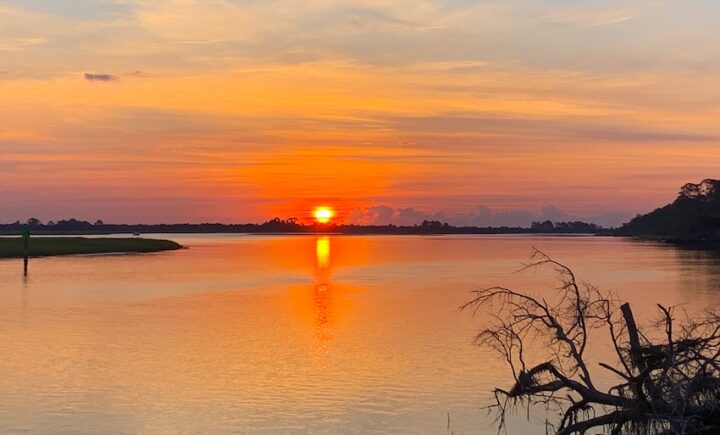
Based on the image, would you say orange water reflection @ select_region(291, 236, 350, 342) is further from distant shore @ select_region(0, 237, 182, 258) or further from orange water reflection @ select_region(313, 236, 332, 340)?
distant shore @ select_region(0, 237, 182, 258)

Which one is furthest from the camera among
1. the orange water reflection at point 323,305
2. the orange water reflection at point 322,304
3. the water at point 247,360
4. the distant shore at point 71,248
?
the distant shore at point 71,248

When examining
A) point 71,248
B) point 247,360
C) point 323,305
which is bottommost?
point 247,360

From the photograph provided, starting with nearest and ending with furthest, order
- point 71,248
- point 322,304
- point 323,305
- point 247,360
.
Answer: point 247,360, point 323,305, point 322,304, point 71,248

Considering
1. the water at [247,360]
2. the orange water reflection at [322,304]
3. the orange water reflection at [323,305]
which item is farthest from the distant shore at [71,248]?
the water at [247,360]

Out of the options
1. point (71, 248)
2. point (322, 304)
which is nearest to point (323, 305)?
point (322, 304)

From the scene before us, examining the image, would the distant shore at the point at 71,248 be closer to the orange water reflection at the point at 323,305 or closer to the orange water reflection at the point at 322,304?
the orange water reflection at the point at 323,305

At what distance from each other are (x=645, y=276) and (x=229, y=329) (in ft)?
158

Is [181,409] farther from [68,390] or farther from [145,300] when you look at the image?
[145,300]

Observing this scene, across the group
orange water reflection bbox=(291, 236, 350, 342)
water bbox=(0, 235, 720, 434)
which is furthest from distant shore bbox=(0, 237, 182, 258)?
water bbox=(0, 235, 720, 434)

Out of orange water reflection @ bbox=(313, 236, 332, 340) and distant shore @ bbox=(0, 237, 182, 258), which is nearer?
orange water reflection @ bbox=(313, 236, 332, 340)

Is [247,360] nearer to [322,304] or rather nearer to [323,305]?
[323,305]

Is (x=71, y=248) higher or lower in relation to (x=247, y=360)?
higher

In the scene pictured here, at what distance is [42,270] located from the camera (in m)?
78.2

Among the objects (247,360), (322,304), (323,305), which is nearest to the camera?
(247,360)
